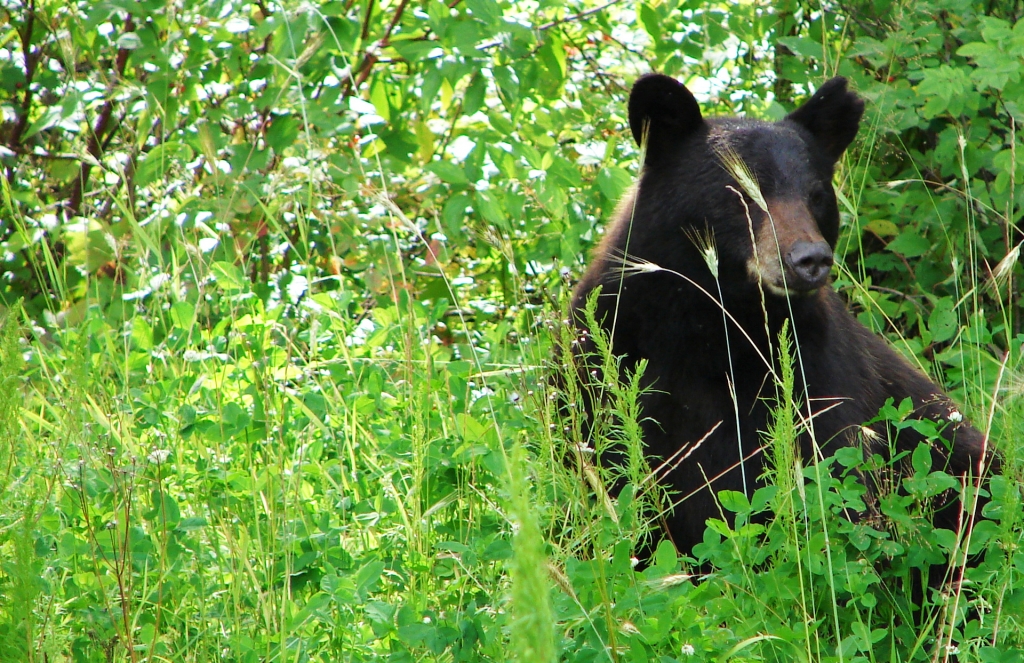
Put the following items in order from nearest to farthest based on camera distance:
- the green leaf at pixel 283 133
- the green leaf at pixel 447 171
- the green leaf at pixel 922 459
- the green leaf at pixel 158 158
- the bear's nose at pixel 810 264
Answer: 1. the green leaf at pixel 922 459
2. the bear's nose at pixel 810 264
3. the green leaf at pixel 158 158
4. the green leaf at pixel 447 171
5. the green leaf at pixel 283 133

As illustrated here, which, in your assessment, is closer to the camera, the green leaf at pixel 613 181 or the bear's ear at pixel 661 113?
the bear's ear at pixel 661 113

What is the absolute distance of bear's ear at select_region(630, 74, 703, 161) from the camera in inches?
136

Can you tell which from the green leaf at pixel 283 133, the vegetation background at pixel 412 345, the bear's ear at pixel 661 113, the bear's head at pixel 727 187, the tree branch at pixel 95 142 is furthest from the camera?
the tree branch at pixel 95 142

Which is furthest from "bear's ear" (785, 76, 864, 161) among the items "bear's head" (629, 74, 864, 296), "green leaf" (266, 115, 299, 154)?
"green leaf" (266, 115, 299, 154)

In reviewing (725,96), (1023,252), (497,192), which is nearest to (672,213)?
(497,192)

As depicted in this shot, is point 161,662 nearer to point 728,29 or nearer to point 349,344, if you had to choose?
point 349,344

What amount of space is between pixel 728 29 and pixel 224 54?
2.14 meters

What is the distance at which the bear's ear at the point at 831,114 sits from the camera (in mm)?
3697

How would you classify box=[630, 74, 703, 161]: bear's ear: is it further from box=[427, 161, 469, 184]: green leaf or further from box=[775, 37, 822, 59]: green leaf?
box=[775, 37, 822, 59]: green leaf

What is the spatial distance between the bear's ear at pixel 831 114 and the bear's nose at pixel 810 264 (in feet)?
2.66

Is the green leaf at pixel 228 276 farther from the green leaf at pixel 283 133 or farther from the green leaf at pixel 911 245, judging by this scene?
the green leaf at pixel 911 245

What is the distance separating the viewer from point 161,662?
224 cm

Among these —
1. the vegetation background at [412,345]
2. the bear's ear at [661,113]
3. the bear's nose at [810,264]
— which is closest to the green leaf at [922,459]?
the vegetation background at [412,345]

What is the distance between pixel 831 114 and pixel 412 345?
1.82m
